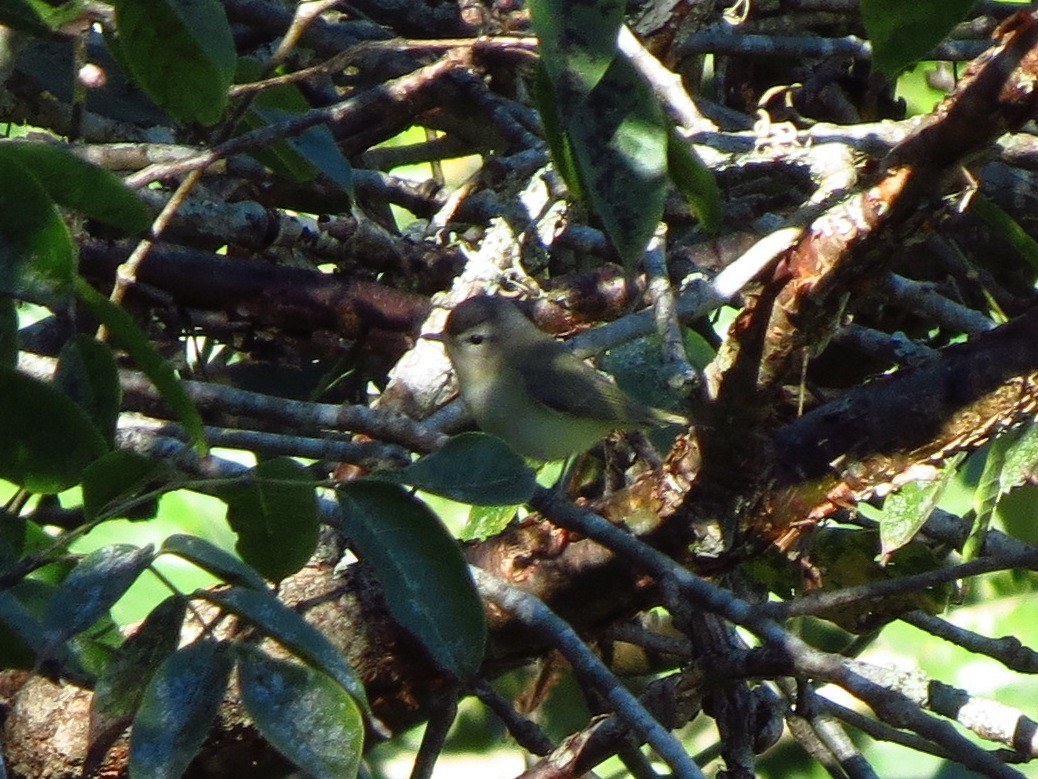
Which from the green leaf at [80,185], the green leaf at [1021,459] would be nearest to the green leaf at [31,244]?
the green leaf at [80,185]

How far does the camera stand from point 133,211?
56.7 inches

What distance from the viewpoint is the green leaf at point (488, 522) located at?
2352 mm

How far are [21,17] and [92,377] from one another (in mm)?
389

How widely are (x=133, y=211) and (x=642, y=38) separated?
3.76 ft

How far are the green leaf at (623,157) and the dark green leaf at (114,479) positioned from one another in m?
0.49

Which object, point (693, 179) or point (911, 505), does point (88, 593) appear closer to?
point (693, 179)

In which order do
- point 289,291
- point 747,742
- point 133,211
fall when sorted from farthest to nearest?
point 289,291, point 747,742, point 133,211

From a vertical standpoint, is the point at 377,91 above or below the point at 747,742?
above

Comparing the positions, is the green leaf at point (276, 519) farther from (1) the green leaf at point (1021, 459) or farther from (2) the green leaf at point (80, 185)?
(1) the green leaf at point (1021, 459)

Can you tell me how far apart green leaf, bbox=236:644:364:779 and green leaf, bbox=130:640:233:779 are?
0.03 metres

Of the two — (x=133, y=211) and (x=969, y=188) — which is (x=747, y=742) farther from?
(x=133, y=211)

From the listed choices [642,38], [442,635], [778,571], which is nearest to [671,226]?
[642,38]

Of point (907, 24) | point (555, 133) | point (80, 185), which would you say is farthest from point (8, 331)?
point (907, 24)

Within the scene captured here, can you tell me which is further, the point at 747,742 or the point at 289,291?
the point at 289,291
